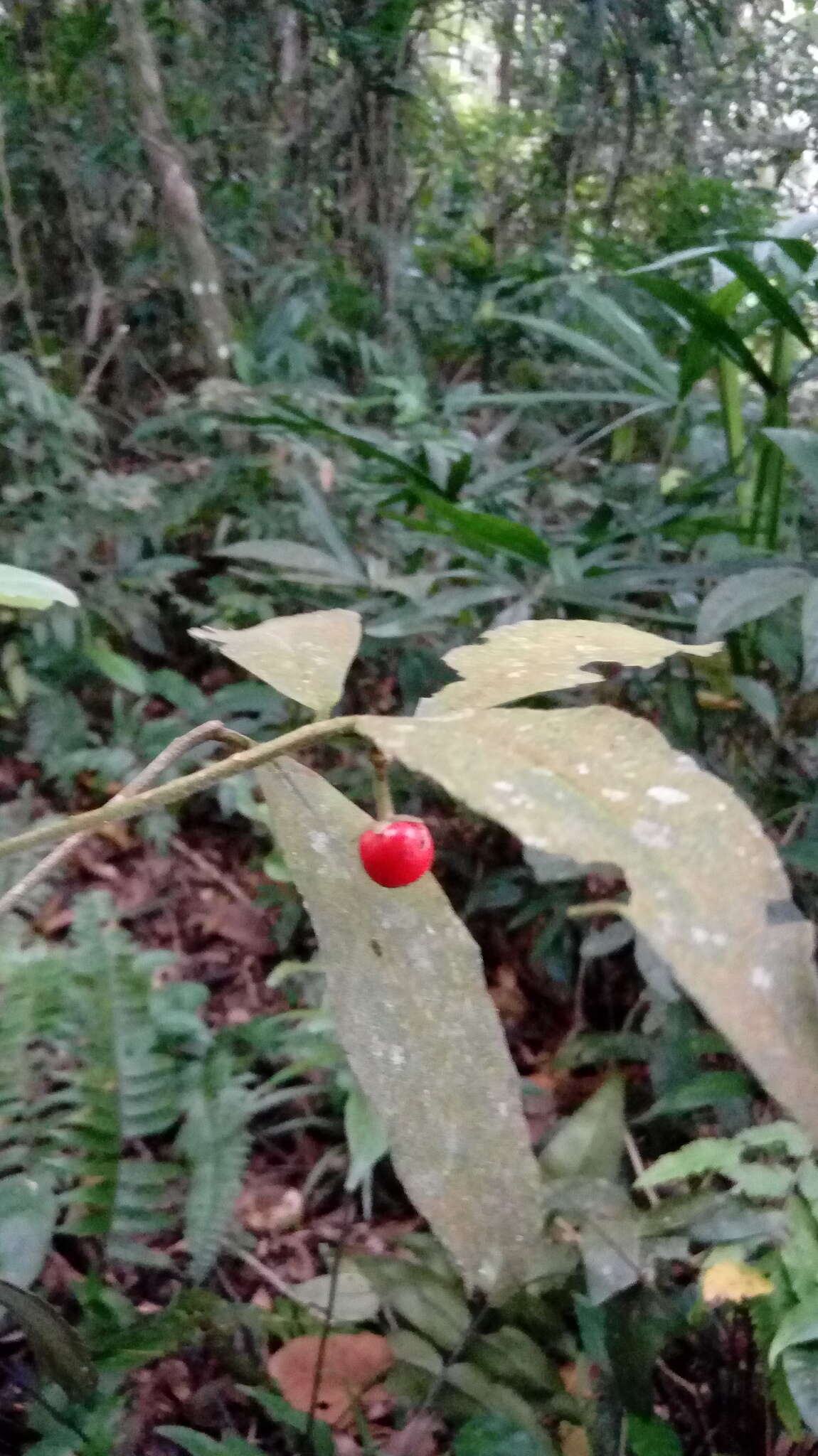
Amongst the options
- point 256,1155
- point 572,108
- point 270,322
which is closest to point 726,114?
point 572,108

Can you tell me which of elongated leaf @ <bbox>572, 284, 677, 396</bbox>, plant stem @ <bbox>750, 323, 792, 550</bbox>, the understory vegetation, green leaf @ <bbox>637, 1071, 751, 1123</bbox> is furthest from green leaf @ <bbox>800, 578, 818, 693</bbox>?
elongated leaf @ <bbox>572, 284, 677, 396</bbox>

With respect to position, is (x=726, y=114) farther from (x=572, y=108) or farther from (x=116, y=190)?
(x=116, y=190)

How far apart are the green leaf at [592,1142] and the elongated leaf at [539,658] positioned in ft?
2.19

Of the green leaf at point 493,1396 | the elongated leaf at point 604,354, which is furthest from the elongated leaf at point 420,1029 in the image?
the elongated leaf at point 604,354

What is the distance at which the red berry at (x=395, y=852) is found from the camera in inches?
11.5

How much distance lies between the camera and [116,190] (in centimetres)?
214

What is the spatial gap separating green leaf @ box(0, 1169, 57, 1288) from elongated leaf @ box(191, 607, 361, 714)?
0.66 metres

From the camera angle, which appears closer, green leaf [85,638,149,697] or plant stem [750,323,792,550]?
plant stem [750,323,792,550]

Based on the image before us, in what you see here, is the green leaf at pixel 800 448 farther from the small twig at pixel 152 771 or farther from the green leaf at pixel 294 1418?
the green leaf at pixel 294 1418

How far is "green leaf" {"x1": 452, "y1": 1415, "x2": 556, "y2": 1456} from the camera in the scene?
69 cm

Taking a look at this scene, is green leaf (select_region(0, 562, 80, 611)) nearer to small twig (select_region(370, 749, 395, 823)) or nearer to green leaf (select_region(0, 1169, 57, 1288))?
small twig (select_region(370, 749, 395, 823))

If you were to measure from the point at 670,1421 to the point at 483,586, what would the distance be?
80 cm

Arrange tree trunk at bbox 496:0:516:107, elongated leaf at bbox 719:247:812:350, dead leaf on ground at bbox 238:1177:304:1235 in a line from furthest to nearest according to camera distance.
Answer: tree trunk at bbox 496:0:516:107, dead leaf on ground at bbox 238:1177:304:1235, elongated leaf at bbox 719:247:812:350

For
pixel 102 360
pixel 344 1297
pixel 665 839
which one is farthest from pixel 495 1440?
pixel 102 360
